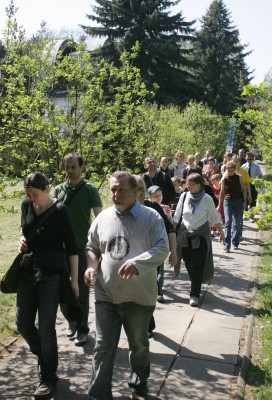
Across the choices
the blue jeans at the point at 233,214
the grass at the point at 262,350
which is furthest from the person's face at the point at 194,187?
the blue jeans at the point at 233,214

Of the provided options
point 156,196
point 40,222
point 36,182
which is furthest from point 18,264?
point 156,196

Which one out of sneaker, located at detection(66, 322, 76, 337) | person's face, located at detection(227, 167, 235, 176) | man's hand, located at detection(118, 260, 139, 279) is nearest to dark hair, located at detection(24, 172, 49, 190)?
man's hand, located at detection(118, 260, 139, 279)

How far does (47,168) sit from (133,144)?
204cm

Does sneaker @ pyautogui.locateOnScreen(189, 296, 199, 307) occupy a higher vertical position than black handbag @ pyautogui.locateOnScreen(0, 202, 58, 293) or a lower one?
lower

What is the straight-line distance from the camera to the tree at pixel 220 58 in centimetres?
4088

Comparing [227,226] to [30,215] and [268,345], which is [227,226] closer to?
[268,345]

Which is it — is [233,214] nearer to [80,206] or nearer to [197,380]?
[80,206]

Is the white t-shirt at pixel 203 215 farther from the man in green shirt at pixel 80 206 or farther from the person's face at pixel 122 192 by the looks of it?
the person's face at pixel 122 192

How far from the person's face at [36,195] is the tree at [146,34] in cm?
2488

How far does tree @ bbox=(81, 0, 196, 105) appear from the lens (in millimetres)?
29188

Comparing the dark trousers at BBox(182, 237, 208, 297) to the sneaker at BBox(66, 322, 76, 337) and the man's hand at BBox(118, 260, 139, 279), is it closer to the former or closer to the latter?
the sneaker at BBox(66, 322, 76, 337)

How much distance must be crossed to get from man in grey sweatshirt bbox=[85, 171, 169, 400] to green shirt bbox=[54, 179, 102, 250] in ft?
4.50

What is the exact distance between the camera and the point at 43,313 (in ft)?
13.1

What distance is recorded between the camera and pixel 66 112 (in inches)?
315
